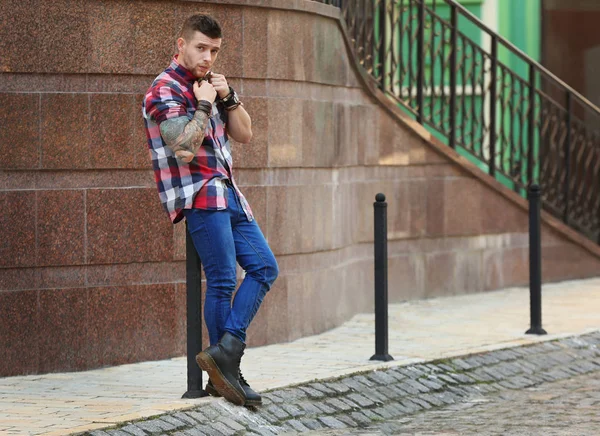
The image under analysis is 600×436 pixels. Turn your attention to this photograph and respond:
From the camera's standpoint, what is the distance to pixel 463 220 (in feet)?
42.2

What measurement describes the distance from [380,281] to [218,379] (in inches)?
75.5

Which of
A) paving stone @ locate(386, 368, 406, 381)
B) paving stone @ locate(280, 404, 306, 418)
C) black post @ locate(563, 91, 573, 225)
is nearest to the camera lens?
paving stone @ locate(280, 404, 306, 418)

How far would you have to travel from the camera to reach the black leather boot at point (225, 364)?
7168 mm

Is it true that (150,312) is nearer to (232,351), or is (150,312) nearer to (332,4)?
(232,351)

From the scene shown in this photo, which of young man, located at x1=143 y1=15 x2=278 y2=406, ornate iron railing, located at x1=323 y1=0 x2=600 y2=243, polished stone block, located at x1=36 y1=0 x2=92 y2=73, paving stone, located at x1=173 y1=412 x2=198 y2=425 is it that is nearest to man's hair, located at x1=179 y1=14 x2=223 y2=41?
young man, located at x1=143 y1=15 x2=278 y2=406

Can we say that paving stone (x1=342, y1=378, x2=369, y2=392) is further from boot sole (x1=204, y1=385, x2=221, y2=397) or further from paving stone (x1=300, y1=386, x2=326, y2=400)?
boot sole (x1=204, y1=385, x2=221, y2=397)

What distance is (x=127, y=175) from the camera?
884 centimetres

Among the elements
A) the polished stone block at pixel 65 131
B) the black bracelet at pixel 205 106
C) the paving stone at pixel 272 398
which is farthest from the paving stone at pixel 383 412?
the polished stone block at pixel 65 131

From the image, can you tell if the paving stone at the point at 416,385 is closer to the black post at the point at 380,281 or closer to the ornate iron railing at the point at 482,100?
the black post at the point at 380,281

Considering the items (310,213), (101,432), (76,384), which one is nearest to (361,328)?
(310,213)

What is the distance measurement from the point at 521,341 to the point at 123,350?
8.66 ft

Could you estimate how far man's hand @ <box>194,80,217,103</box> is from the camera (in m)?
7.11

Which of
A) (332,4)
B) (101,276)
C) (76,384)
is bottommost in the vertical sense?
(76,384)

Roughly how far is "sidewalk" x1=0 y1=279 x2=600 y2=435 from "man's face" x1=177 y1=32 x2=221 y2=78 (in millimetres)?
1582
